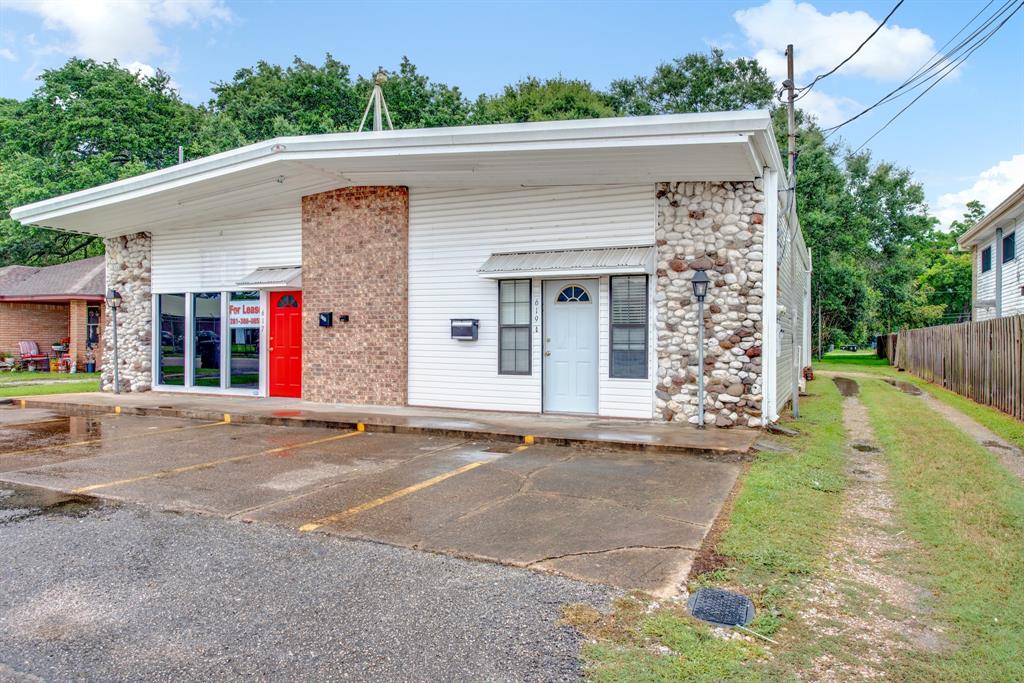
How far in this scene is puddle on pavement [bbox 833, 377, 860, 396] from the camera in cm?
1576

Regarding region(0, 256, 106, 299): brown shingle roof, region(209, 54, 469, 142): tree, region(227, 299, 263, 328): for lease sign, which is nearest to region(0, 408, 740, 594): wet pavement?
region(227, 299, 263, 328): for lease sign

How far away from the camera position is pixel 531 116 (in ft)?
97.7

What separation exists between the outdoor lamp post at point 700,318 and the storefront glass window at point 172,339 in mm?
11102

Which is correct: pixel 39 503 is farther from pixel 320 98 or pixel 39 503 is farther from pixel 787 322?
pixel 320 98

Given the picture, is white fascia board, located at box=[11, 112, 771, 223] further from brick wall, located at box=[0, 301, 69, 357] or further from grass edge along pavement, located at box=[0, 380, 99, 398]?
brick wall, located at box=[0, 301, 69, 357]

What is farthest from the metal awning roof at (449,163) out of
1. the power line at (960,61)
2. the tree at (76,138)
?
the tree at (76,138)

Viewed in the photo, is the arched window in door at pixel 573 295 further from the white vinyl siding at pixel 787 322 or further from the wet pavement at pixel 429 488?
the white vinyl siding at pixel 787 322

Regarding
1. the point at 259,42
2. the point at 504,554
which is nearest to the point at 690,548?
the point at 504,554

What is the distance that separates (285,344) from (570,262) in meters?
6.49

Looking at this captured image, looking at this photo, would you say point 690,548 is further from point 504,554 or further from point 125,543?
point 125,543

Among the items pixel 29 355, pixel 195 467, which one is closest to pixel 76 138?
pixel 29 355

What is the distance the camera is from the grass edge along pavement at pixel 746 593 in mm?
2799

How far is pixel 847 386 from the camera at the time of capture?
17453 mm

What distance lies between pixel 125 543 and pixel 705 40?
37.1 metres
